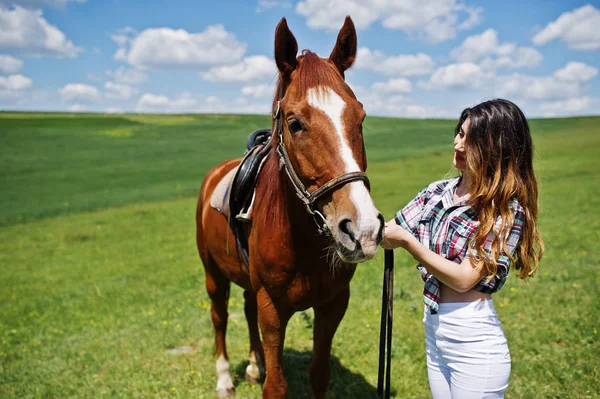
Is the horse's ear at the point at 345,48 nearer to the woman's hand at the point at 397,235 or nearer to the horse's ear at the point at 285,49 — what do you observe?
the horse's ear at the point at 285,49

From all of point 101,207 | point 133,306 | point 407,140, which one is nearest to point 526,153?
point 133,306

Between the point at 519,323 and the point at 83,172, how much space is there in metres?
27.8

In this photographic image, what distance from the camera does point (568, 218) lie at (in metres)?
11.0

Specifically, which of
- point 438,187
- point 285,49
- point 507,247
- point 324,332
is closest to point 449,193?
point 438,187

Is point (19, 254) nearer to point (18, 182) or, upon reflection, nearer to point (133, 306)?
point (133, 306)

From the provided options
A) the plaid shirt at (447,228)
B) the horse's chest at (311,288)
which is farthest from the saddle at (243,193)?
the plaid shirt at (447,228)

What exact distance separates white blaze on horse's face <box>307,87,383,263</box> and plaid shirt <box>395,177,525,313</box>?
502 millimetres

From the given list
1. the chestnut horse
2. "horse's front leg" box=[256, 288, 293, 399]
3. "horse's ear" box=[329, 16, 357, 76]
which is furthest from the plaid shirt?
"horse's front leg" box=[256, 288, 293, 399]

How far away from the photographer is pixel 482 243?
2.06m

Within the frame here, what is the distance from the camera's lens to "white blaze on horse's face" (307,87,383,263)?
189 centimetres

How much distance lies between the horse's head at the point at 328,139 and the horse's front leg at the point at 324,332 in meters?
1.19

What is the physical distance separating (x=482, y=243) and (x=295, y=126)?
1.11m

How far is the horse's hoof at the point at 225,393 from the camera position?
4227 millimetres

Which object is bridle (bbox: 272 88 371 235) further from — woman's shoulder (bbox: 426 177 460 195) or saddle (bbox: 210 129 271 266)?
saddle (bbox: 210 129 271 266)
